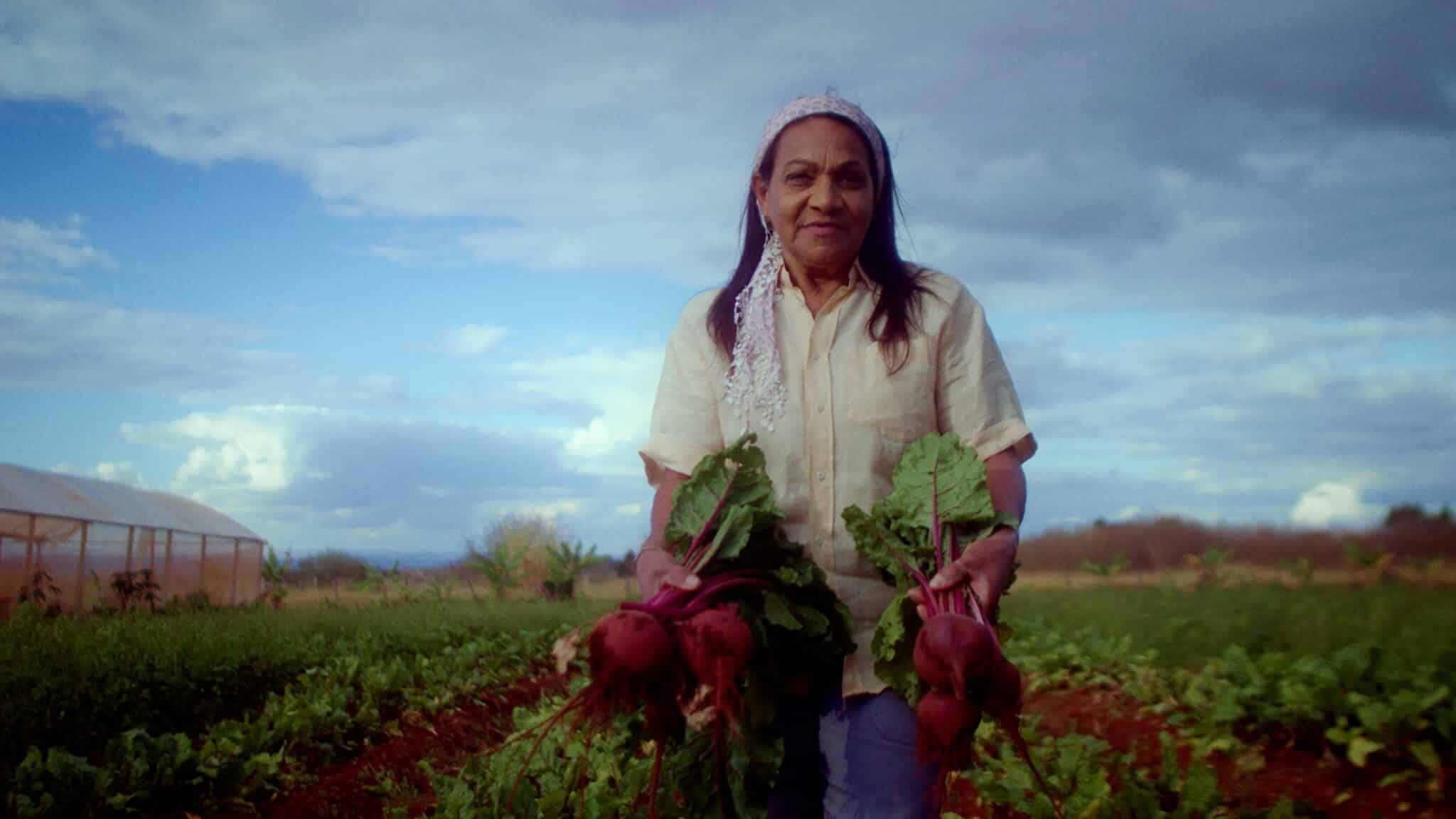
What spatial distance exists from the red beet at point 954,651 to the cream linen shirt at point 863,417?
23cm

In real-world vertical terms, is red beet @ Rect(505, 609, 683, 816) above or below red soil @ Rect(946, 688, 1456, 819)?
above

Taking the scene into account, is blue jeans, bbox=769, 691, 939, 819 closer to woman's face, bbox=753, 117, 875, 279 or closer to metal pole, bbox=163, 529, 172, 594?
woman's face, bbox=753, 117, 875, 279

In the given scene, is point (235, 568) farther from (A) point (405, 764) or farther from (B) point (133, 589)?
(A) point (405, 764)

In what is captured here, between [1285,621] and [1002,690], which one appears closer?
[1002,690]

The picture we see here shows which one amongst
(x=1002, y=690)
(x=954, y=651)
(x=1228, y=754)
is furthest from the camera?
(x=1228, y=754)

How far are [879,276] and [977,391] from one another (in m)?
0.34

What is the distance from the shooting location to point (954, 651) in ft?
5.56

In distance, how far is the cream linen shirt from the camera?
2.01 metres

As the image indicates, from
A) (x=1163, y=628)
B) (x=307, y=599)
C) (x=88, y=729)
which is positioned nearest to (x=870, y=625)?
(x=88, y=729)

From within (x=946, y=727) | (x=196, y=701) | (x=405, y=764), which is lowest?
(x=405, y=764)

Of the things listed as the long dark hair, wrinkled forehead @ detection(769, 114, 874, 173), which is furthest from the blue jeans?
wrinkled forehead @ detection(769, 114, 874, 173)

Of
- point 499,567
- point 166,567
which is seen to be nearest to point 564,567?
point 499,567

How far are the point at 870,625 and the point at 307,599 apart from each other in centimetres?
873

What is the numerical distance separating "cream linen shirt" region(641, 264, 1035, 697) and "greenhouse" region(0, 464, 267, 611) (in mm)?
5523
